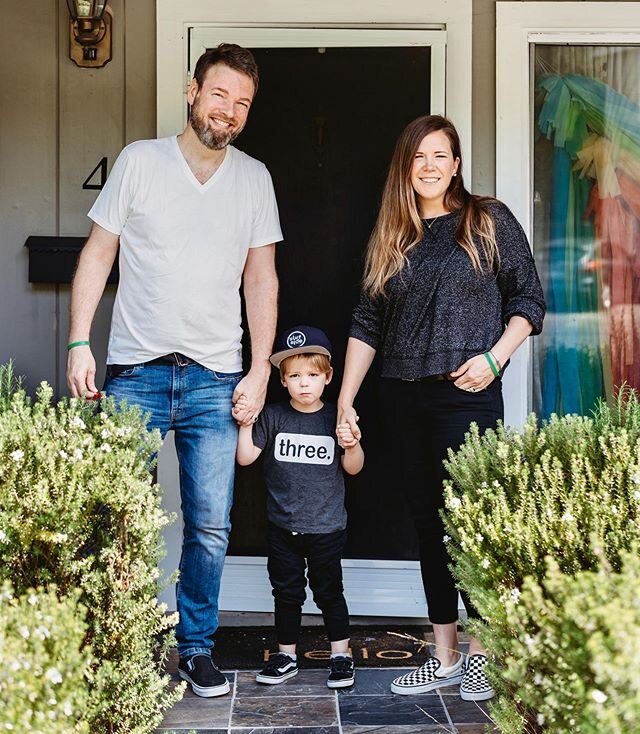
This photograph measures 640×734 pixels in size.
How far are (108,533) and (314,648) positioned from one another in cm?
139

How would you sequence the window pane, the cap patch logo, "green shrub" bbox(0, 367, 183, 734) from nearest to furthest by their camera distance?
1. "green shrub" bbox(0, 367, 183, 734)
2. the cap patch logo
3. the window pane

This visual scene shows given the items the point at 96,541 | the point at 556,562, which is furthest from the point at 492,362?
the point at 96,541

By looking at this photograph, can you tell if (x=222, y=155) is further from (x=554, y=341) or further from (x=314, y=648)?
(x=314, y=648)

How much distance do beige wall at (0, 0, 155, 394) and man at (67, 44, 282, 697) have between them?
0.70 m

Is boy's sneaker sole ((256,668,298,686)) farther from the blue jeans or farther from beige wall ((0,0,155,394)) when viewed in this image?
beige wall ((0,0,155,394))

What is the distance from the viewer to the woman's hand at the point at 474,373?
2.74 meters

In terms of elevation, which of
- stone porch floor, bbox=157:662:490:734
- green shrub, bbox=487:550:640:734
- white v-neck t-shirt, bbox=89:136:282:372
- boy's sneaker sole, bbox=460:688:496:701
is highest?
white v-neck t-shirt, bbox=89:136:282:372

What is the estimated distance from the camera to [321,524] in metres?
3.02

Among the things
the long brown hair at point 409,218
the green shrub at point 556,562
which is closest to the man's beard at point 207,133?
the long brown hair at point 409,218

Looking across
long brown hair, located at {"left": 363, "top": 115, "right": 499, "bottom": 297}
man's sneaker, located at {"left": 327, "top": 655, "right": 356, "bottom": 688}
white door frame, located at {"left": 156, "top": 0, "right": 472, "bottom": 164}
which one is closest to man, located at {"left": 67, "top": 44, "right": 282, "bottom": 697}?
man's sneaker, located at {"left": 327, "top": 655, "right": 356, "bottom": 688}

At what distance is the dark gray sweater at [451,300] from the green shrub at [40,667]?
4.54 ft

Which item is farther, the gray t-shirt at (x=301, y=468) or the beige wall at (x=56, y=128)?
the beige wall at (x=56, y=128)

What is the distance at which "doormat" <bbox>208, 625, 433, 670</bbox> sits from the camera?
318 cm

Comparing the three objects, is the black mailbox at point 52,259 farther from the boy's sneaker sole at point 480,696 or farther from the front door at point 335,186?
the boy's sneaker sole at point 480,696
